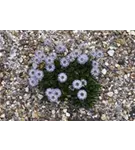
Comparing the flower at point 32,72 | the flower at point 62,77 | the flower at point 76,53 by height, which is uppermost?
the flower at point 76,53

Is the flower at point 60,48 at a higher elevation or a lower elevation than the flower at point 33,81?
higher

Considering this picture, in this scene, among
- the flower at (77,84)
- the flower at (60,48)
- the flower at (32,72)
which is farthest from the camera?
the flower at (60,48)

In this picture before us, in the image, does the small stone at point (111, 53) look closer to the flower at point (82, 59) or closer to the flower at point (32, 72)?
the flower at point (82, 59)

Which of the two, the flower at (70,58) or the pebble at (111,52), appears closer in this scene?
the flower at (70,58)

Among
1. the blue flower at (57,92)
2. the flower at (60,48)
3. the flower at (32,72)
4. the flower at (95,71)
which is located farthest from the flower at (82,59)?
the flower at (32,72)

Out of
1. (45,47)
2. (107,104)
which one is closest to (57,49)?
(45,47)

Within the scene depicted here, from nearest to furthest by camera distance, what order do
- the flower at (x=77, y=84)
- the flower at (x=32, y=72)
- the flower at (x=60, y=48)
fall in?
the flower at (x=77, y=84)
the flower at (x=32, y=72)
the flower at (x=60, y=48)
